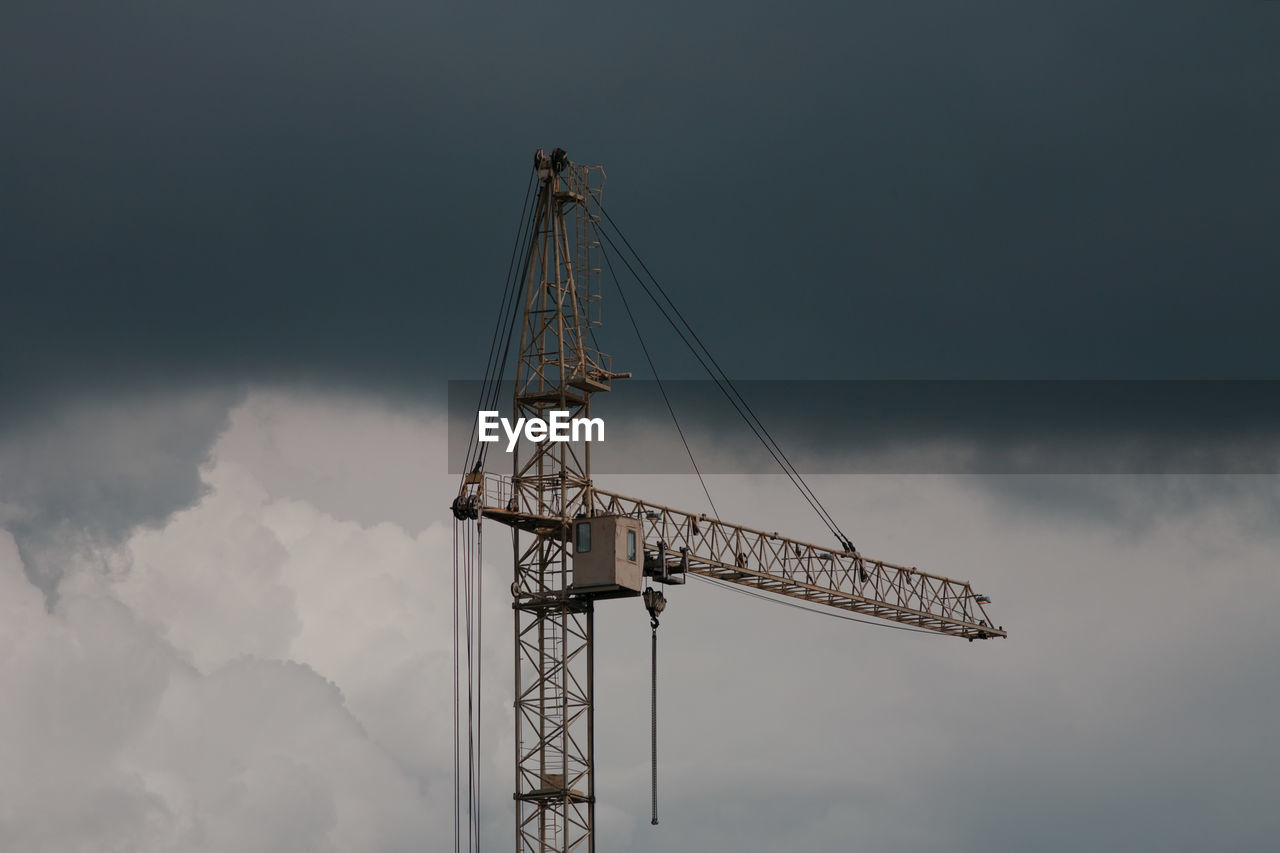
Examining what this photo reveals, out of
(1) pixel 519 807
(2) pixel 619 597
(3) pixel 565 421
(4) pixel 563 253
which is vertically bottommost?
(1) pixel 519 807

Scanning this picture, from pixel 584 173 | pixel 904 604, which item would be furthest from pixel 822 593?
pixel 584 173

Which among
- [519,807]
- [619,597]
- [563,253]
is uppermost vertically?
[563,253]

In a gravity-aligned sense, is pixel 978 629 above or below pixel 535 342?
below

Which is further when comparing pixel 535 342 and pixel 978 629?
pixel 978 629

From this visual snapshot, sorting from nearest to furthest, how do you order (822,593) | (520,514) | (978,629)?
(520,514) < (822,593) < (978,629)

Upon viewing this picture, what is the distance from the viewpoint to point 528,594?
140 meters

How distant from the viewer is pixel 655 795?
142m

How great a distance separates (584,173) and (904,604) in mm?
36079

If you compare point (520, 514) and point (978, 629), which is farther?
point (978, 629)

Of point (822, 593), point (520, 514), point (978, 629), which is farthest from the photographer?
point (978, 629)

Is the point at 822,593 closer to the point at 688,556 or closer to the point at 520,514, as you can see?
the point at 688,556

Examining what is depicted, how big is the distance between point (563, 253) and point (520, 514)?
678 inches

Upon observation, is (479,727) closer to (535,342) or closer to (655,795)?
(655,795)

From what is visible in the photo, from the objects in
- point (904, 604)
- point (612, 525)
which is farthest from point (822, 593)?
point (612, 525)
